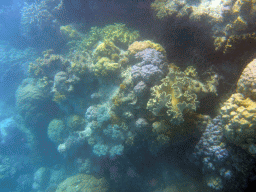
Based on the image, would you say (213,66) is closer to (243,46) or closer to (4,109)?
(243,46)

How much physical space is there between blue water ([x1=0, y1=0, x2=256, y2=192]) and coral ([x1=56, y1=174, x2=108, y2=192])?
0.09 m

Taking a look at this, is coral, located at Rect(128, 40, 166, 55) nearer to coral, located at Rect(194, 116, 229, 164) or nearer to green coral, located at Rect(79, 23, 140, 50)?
green coral, located at Rect(79, 23, 140, 50)

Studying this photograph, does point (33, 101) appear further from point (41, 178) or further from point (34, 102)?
point (41, 178)

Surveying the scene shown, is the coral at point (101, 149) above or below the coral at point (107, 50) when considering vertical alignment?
below

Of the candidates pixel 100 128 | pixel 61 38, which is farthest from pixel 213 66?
pixel 61 38

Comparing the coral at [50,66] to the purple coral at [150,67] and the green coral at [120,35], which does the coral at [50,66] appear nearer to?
the green coral at [120,35]

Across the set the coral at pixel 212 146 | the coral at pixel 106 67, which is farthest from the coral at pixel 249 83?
the coral at pixel 106 67

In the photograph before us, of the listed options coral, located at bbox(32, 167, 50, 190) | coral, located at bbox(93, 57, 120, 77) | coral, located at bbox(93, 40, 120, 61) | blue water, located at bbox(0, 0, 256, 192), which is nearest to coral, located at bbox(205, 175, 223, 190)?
blue water, located at bbox(0, 0, 256, 192)

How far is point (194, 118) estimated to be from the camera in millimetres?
4270

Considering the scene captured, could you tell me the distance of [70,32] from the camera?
10695 mm

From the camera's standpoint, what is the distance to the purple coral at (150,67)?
4.70 m

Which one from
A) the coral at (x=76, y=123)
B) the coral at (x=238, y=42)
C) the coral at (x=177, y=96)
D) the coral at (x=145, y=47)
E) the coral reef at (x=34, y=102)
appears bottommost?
the coral at (x=177, y=96)

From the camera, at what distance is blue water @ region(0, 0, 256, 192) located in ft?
14.1

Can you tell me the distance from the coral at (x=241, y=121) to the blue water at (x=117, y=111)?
46 centimetres
